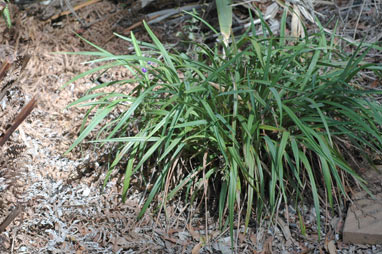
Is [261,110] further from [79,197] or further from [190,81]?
[79,197]

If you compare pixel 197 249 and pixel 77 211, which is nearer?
pixel 197 249

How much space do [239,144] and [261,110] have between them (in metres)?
Answer: 0.22

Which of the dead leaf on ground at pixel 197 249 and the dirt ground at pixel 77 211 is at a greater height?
the dirt ground at pixel 77 211

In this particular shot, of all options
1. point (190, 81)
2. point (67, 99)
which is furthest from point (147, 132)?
point (67, 99)

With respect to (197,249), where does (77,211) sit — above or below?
above

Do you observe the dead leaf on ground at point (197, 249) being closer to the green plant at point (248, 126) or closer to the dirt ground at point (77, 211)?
the dirt ground at point (77, 211)

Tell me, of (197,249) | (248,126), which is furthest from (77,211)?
(248,126)

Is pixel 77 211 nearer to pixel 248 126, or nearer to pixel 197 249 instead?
pixel 197 249

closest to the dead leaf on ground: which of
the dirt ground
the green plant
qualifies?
the dirt ground

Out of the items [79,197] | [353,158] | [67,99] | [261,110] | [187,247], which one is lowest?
[187,247]

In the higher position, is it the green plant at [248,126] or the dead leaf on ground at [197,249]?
the green plant at [248,126]

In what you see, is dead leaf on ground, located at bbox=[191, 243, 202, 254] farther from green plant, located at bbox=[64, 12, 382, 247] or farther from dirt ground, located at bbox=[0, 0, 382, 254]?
green plant, located at bbox=[64, 12, 382, 247]

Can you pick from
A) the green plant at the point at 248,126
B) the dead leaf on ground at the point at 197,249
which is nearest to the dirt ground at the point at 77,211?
the dead leaf on ground at the point at 197,249

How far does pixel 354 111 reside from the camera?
2691mm
